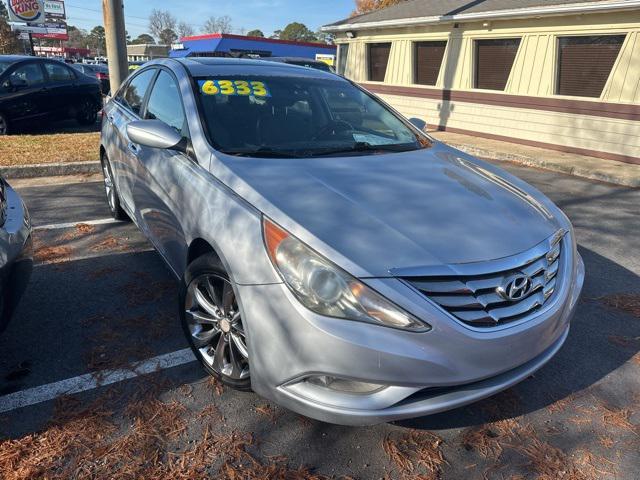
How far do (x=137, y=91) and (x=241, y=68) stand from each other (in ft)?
4.02

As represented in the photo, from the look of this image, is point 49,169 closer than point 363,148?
No

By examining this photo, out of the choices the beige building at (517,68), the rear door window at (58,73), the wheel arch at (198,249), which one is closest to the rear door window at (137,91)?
the wheel arch at (198,249)

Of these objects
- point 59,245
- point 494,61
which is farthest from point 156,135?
point 494,61

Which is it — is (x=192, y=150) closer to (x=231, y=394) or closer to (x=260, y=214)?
(x=260, y=214)

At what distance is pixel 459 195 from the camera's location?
2568 millimetres

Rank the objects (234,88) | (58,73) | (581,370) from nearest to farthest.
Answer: (581,370) → (234,88) → (58,73)

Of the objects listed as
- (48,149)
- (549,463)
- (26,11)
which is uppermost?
(26,11)

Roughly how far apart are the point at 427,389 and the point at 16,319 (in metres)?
2.74

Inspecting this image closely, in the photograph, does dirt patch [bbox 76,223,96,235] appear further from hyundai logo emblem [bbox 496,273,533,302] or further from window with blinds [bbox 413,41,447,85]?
window with blinds [bbox 413,41,447,85]

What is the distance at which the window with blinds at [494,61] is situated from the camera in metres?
11.2

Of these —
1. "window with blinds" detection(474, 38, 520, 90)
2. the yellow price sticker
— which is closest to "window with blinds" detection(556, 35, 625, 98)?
"window with blinds" detection(474, 38, 520, 90)

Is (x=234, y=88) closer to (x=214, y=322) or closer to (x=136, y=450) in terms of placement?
(x=214, y=322)

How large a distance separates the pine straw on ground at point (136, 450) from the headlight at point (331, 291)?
0.77 metres

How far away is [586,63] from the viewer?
32.0ft
